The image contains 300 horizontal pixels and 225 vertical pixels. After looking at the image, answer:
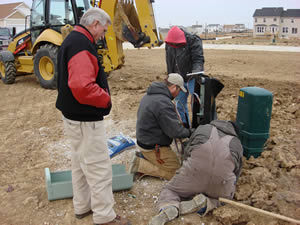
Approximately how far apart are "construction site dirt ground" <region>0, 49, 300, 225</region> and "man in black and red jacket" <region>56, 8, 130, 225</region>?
500 millimetres

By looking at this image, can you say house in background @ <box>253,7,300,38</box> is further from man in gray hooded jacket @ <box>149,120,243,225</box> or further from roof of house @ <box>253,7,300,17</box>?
man in gray hooded jacket @ <box>149,120,243,225</box>

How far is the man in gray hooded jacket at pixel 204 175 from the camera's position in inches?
119

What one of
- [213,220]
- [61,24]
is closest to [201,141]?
[213,220]

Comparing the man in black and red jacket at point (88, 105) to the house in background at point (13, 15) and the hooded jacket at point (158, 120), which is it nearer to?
the hooded jacket at point (158, 120)

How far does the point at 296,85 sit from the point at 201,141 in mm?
6152

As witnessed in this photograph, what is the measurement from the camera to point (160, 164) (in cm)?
380

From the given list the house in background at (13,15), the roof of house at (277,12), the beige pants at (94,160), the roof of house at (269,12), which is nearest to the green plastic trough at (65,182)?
the beige pants at (94,160)

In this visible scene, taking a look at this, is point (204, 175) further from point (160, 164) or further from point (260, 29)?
point (260, 29)

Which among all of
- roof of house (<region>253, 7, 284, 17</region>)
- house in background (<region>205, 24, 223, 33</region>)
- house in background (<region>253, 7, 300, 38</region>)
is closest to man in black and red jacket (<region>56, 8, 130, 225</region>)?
house in background (<region>253, 7, 300, 38</region>)

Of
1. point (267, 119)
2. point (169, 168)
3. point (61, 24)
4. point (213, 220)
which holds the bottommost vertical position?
point (213, 220)

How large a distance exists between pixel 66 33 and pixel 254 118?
17.8 ft

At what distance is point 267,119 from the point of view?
4.11 meters

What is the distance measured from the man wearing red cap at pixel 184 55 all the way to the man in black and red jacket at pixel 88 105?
83.7 inches

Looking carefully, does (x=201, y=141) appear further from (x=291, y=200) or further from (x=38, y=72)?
(x=38, y=72)
